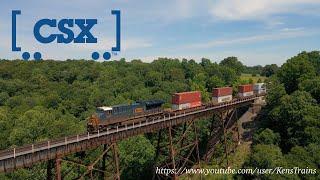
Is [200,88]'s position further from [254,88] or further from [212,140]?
[212,140]

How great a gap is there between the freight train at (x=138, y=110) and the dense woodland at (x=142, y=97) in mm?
5587

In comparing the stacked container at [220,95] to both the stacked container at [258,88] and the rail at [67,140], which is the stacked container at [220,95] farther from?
the stacked container at [258,88]

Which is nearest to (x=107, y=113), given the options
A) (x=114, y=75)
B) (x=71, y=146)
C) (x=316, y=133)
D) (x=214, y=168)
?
(x=71, y=146)

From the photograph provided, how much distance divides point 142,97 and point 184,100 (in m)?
35.5

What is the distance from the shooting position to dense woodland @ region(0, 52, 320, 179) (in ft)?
151

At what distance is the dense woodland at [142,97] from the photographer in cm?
4594

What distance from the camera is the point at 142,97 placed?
83.7m

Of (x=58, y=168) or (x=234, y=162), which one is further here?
(x=234, y=162)

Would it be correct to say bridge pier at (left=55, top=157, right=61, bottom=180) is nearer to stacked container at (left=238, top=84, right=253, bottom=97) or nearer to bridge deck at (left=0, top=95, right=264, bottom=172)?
bridge deck at (left=0, top=95, right=264, bottom=172)

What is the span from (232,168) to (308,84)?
1901 cm

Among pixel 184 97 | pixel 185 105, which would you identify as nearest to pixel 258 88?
pixel 185 105

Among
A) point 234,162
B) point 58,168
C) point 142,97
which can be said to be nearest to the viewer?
point 58,168

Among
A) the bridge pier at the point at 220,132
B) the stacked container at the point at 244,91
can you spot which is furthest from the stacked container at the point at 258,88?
the bridge pier at the point at 220,132

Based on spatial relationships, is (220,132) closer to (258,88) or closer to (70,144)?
(258,88)
